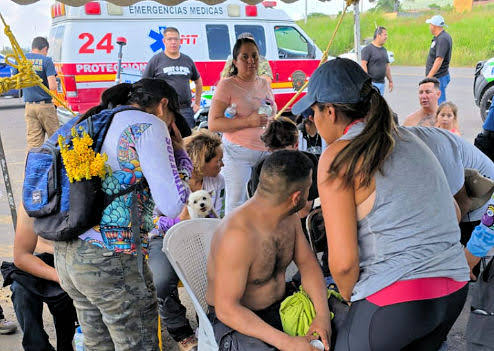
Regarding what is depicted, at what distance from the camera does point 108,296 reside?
7.32 ft

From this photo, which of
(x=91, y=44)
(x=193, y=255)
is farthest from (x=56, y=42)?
(x=193, y=255)

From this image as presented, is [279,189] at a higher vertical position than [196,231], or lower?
higher

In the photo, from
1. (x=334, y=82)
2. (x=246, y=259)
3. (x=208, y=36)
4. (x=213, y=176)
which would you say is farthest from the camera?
(x=208, y=36)

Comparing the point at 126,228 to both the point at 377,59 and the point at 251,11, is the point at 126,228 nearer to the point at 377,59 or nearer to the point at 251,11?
the point at 377,59

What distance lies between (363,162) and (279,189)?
0.50 meters

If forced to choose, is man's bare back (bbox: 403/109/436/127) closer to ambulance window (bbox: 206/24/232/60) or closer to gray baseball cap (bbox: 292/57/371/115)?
gray baseball cap (bbox: 292/57/371/115)

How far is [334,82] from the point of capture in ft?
5.92

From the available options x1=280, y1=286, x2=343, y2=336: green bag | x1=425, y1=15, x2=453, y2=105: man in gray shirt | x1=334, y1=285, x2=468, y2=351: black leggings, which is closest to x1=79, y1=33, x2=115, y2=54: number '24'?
x1=425, y1=15, x2=453, y2=105: man in gray shirt

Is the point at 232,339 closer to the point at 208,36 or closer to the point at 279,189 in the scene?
the point at 279,189

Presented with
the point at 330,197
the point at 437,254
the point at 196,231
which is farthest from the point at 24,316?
the point at 437,254

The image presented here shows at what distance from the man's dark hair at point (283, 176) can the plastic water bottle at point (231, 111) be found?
2.07 m

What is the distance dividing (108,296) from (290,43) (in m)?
8.80

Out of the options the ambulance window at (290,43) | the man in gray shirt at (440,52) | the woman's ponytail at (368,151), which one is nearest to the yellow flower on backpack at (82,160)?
the woman's ponytail at (368,151)

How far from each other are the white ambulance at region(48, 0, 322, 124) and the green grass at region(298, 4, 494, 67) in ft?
58.1
